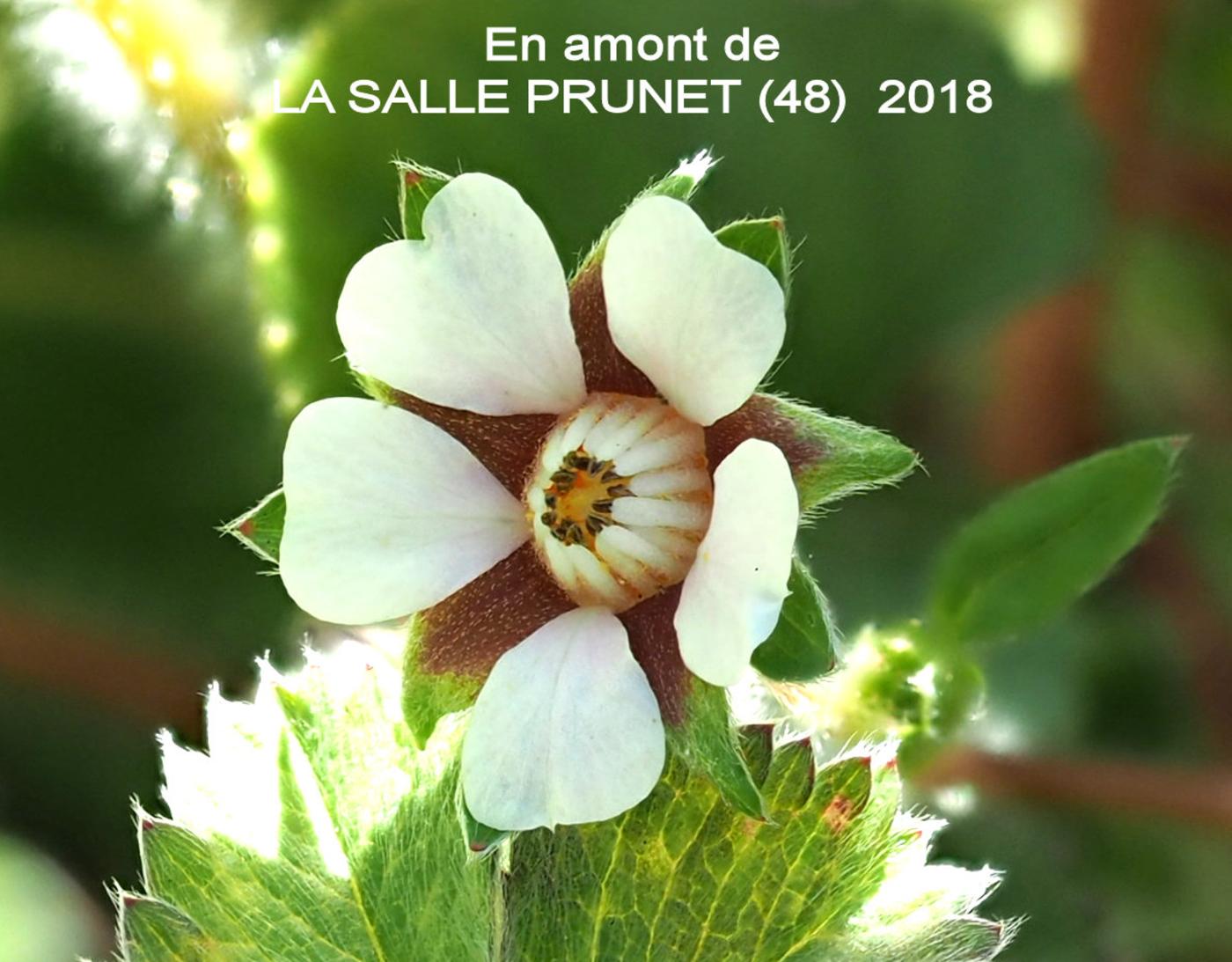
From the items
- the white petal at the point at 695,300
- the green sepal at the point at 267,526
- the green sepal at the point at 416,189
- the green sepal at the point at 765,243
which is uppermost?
the green sepal at the point at 416,189

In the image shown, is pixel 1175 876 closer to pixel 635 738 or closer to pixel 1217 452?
pixel 1217 452

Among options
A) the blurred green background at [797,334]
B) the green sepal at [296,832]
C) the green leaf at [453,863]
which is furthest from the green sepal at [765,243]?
the blurred green background at [797,334]

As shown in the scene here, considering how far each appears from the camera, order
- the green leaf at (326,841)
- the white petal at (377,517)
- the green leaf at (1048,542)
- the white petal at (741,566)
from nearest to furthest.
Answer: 1. the white petal at (741,566)
2. the white petal at (377,517)
3. the green leaf at (326,841)
4. the green leaf at (1048,542)

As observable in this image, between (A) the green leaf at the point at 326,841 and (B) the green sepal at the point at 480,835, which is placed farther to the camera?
(A) the green leaf at the point at 326,841

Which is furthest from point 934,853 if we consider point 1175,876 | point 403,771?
point 403,771

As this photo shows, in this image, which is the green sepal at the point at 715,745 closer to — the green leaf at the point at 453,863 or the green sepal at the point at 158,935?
the green leaf at the point at 453,863

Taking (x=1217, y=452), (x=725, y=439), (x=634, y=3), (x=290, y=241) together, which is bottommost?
(x=725, y=439)
